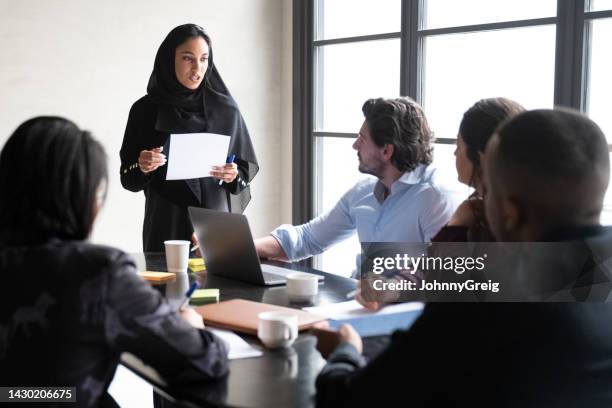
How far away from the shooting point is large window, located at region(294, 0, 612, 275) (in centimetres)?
318

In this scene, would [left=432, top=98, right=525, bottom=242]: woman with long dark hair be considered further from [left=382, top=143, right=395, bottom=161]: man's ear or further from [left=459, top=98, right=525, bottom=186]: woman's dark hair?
[left=382, top=143, right=395, bottom=161]: man's ear

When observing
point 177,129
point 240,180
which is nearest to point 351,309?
point 240,180

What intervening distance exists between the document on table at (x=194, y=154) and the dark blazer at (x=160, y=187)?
0.18 meters

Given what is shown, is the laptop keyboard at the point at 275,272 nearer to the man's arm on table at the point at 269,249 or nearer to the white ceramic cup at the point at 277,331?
the man's arm on table at the point at 269,249

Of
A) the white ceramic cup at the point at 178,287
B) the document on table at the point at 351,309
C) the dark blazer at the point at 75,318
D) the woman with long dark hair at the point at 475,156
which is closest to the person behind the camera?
the dark blazer at the point at 75,318

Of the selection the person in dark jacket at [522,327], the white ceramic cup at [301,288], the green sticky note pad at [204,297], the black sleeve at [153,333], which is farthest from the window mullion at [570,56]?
the black sleeve at [153,333]

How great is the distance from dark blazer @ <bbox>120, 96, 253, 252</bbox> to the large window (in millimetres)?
1059

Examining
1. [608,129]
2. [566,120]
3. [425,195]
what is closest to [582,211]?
[566,120]

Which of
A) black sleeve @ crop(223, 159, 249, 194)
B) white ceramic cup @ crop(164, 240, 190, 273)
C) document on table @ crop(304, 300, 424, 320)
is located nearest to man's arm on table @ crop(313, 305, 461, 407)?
document on table @ crop(304, 300, 424, 320)

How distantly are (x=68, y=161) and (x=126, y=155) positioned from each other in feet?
6.08

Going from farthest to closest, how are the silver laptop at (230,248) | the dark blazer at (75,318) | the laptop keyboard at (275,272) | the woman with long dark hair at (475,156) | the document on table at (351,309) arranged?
the laptop keyboard at (275,272) < the silver laptop at (230,248) < the woman with long dark hair at (475,156) < the document on table at (351,309) < the dark blazer at (75,318)

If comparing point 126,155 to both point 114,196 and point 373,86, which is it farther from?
point 373,86

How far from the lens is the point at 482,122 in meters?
1.96

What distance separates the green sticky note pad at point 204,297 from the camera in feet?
6.65
